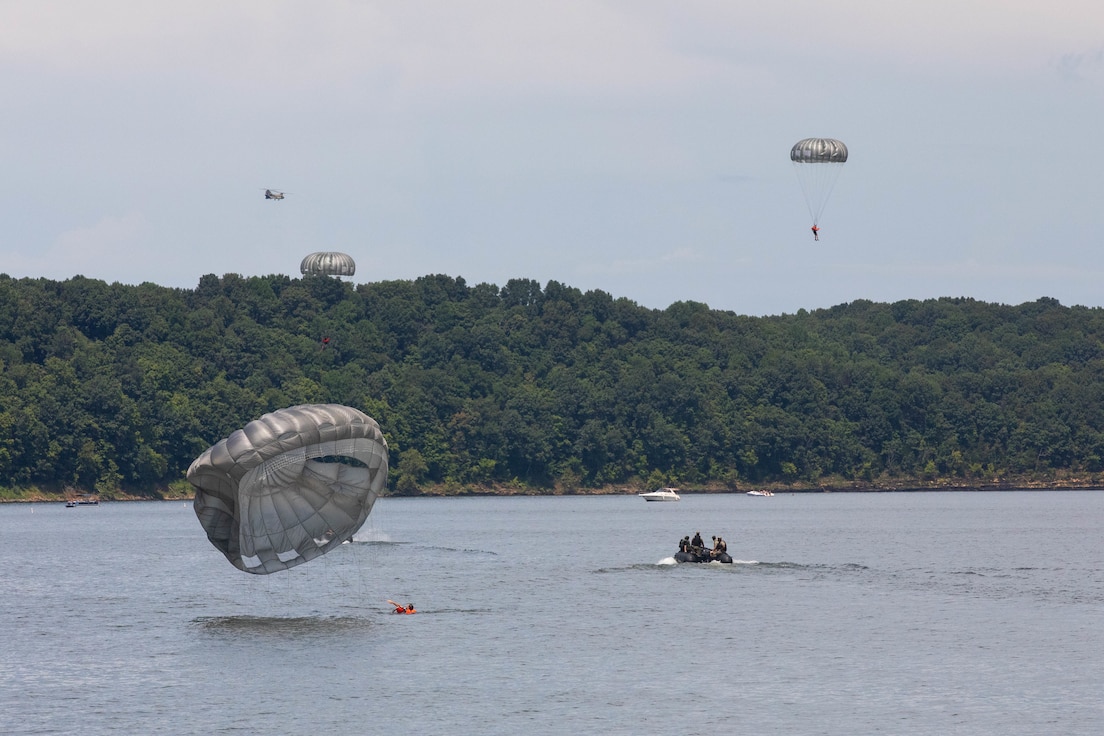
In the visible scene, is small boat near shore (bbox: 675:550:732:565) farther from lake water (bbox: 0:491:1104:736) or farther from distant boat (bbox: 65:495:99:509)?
distant boat (bbox: 65:495:99:509)

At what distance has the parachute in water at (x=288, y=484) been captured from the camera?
5525 centimetres

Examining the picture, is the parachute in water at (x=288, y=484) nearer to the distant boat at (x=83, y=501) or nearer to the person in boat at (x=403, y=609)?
the person in boat at (x=403, y=609)

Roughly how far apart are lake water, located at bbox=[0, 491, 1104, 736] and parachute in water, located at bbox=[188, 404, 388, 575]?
385cm

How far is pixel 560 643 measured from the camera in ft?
201

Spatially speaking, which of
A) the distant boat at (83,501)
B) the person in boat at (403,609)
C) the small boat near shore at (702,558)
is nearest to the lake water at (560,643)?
the person in boat at (403,609)

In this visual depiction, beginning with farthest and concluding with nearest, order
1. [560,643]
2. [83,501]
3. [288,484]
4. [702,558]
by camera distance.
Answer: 1. [83,501]
2. [702,558]
3. [288,484]
4. [560,643]

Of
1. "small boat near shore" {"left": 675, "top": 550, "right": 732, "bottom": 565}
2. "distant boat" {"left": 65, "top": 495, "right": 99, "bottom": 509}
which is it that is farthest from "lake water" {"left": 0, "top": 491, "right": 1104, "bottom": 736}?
"distant boat" {"left": 65, "top": 495, "right": 99, "bottom": 509}

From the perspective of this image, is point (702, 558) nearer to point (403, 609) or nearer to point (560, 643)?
point (403, 609)

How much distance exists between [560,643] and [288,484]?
465 inches

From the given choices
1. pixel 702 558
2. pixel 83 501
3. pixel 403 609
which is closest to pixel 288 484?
pixel 403 609

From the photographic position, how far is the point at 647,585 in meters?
82.1

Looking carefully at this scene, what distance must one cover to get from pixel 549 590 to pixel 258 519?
23741 millimetres

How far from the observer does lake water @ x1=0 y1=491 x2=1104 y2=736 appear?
4738 centimetres

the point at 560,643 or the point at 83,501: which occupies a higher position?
the point at 83,501
